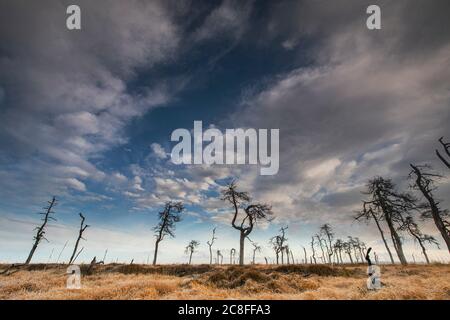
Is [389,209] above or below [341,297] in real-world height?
above

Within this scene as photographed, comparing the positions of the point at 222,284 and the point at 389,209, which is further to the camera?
the point at 389,209

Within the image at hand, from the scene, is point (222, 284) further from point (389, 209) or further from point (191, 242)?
point (191, 242)

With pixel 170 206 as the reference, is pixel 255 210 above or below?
below

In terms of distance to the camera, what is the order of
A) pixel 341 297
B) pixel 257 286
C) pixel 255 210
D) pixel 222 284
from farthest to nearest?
pixel 255 210 < pixel 222 284 < pixel 257 286 < pixel 341 297
